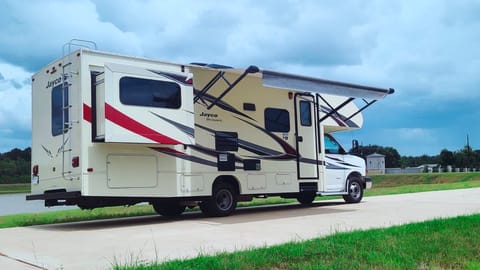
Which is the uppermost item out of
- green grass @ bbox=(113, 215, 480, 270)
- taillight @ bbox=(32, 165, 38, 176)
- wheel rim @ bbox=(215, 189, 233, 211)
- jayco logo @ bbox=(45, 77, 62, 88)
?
jayco logo @ bbox=(45, 77, 62, 88)

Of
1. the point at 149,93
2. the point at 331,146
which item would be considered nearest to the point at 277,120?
the point at 331,146

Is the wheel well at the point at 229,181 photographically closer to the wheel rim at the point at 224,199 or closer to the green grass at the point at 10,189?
the wheel rim at the point at 224,199

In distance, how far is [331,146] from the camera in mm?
14273

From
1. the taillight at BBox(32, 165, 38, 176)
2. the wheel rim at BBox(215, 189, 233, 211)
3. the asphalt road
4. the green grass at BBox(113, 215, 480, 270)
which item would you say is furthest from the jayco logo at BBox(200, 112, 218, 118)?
the green grass at BBox(113, 215, 480, 270)

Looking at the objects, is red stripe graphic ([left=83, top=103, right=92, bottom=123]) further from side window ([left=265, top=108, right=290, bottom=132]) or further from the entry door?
the entry door

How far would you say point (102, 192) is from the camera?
9625 mm

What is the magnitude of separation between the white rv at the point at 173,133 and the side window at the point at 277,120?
0.03 m

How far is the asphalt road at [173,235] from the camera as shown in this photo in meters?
6.62

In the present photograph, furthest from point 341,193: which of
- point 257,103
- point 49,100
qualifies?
point 49,100

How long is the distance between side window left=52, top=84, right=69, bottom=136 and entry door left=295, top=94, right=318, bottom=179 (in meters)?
5.52

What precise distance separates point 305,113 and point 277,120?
99 centimetres

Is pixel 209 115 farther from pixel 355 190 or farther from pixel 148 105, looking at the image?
pixel 355 190

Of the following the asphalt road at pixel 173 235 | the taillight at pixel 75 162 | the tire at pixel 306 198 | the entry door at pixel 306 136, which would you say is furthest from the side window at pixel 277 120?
the taillight at pixel 75 162

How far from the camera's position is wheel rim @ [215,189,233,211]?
11.6m
